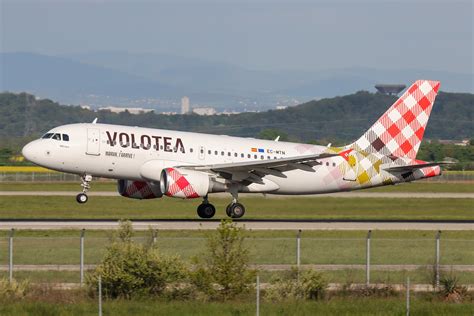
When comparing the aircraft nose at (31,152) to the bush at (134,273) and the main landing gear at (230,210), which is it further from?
the bush at (134,273)

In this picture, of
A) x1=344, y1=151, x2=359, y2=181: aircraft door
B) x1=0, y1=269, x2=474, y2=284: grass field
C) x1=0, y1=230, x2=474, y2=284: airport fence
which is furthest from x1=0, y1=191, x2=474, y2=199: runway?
x1=0, y1=269, x2=474, y2=284: grass field

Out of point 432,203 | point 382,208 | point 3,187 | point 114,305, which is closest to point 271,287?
point 114,305

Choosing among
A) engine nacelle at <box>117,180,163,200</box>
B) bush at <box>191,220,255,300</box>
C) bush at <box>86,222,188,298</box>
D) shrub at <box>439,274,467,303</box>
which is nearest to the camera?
bush at <box>191,220,255,300</box>

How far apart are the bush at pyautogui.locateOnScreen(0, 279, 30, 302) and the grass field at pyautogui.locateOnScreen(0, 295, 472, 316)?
578mm

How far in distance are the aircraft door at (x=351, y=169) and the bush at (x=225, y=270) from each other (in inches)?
924

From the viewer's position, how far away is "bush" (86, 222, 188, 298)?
25.8m

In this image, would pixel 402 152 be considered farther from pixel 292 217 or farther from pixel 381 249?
pixel 381 249

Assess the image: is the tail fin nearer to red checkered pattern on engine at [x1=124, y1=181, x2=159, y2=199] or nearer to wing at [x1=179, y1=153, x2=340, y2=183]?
wing at [x1=179, y1=153, x2=340, y2=183]

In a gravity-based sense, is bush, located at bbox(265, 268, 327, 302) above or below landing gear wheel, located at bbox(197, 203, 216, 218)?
below

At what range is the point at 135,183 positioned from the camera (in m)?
47.7

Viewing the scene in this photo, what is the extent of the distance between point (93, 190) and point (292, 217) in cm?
2201

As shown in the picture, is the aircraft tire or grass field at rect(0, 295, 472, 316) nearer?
grass field at rect(0, 295, 472, 316)

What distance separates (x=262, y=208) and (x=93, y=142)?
33.2 feet

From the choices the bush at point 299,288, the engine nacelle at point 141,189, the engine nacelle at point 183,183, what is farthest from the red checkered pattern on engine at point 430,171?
the bush at point 299,288
